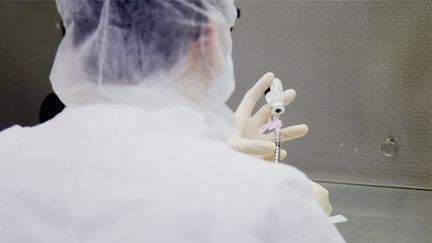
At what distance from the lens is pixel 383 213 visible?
1.46 meters

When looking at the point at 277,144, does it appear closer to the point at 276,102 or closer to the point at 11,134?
the point at 276,102

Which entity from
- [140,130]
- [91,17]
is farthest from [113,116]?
[91,17]

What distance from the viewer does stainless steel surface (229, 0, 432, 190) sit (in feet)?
4.64

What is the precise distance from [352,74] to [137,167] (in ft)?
3.18

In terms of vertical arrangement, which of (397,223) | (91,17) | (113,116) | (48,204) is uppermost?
(91,17)

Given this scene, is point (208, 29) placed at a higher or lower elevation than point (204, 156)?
higher

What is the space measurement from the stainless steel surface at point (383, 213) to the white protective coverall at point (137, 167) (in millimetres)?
727

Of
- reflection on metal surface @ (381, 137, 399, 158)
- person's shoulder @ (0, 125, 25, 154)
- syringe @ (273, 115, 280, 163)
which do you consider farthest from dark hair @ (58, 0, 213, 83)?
reflection on metal surface @ (381, 137, 399, 158)

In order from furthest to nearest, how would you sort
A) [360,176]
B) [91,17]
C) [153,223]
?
[360,176] < [91,17] < [153,223]

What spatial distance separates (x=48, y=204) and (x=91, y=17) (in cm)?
25

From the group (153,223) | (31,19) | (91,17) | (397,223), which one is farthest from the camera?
(31,19)

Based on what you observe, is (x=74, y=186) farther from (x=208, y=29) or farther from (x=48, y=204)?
(x=208, y=29)

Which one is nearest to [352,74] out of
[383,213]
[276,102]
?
[383,213]

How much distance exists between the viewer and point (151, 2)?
0.69 meters
